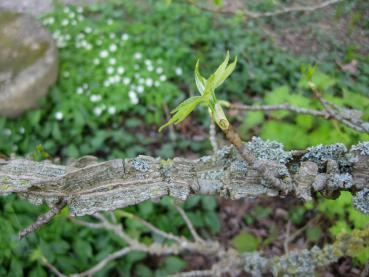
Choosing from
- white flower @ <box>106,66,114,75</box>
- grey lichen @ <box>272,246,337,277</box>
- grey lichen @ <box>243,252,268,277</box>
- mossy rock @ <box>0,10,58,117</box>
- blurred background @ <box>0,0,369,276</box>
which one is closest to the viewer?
grey lichen @ <box>272,246,337,277</box>

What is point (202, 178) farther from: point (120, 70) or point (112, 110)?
point (120, 70)

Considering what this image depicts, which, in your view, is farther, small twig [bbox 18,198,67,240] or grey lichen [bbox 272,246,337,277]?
grey lichen [bbox 272,246,337,277]

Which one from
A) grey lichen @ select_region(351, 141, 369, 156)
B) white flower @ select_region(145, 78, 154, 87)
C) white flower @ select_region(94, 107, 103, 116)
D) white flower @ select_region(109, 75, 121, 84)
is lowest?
white flower @ select_region(94, 107, 103, 116)

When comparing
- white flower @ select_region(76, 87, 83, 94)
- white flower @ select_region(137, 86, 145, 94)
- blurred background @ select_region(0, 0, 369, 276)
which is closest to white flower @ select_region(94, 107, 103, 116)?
blurred background @ select_region(0, 0, 369, 276)

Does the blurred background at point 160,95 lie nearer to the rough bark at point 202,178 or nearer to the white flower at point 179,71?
the white flower at point 179,71

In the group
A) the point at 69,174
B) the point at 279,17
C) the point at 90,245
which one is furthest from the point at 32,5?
the point at 69,174

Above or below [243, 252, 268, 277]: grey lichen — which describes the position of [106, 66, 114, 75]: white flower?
below

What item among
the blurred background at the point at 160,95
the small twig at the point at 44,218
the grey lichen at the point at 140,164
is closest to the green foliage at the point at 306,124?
the blurred background at the point at 160,95

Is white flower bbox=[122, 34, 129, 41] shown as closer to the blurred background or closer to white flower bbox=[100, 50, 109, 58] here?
the blurred background
